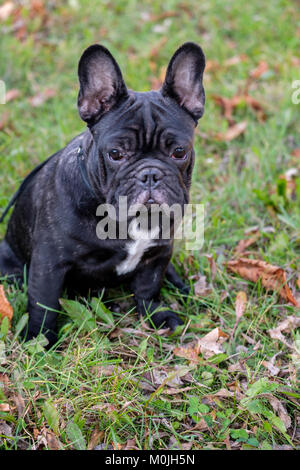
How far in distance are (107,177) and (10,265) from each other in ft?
3.54

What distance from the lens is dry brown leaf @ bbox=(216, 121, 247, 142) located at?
13.7 ft

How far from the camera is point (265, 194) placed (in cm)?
358

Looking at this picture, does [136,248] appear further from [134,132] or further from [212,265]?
[212,265]

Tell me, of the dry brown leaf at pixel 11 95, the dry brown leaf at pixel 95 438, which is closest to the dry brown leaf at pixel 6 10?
the dry brown leaf at pixel 11 95

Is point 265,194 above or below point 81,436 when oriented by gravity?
above

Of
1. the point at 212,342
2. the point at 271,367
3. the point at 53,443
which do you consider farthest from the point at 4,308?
the point at 271,367

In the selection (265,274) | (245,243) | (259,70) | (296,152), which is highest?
(259,70)

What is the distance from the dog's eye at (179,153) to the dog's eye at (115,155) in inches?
9.4

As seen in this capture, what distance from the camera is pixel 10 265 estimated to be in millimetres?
3105

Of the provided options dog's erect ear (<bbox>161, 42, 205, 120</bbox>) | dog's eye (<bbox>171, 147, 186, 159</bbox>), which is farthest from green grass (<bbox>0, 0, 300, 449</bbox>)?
dog's erect ear (<bbox>161, 42, 205, 120</bbox>)

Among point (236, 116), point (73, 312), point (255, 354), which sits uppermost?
point (236, 116)
